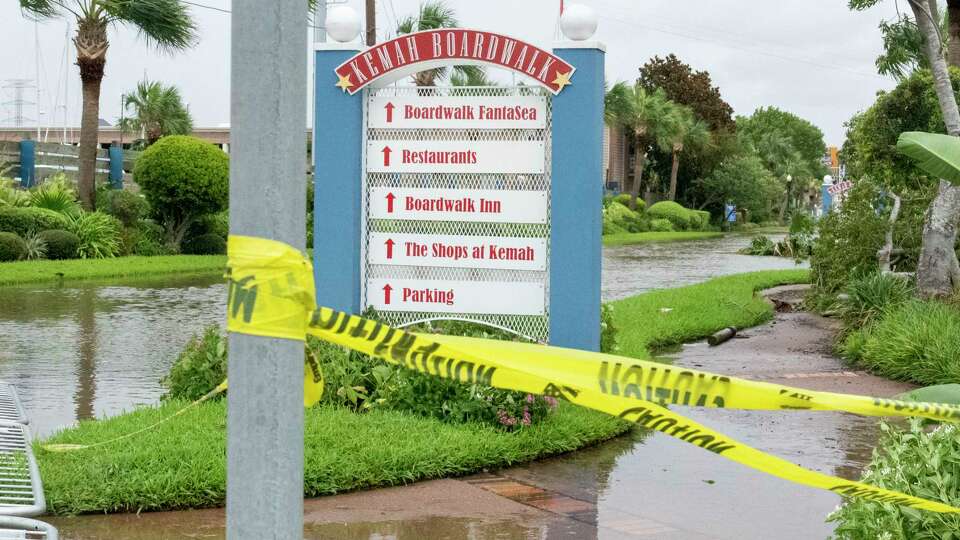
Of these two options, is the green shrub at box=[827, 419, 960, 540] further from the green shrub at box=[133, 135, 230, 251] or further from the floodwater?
the green shrub at box=[133, 135, 230, 251]

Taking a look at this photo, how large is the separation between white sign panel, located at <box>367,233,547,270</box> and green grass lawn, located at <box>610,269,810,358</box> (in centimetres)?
239

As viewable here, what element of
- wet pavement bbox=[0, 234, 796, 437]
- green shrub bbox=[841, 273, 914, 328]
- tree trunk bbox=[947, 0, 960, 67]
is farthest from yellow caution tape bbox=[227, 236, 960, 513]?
tree trunk bbox=[947, 0, 960, 67]

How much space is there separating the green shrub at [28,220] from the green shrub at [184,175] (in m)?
2.18

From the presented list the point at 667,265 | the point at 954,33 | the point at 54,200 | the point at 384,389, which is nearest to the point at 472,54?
the point at 384,389

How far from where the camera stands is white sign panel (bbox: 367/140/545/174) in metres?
8.36

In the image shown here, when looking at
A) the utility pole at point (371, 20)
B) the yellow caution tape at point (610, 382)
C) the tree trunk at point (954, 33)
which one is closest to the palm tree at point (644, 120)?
the utility pole at point (371, 20)

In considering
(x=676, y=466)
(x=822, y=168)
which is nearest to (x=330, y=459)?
(x=676, y=466)

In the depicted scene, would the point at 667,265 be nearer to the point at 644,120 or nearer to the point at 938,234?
the point at 938,234

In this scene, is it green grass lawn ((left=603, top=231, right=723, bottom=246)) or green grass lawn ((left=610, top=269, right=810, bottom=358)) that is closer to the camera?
green grass lawn ((left=610, top=269, right=810, bottom=358))

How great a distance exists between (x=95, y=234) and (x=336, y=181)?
59.8 feet

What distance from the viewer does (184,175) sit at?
84.6ft

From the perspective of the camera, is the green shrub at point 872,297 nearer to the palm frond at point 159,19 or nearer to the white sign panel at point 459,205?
the white sign panel at point 459,205

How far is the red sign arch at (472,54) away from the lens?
8.12 meters

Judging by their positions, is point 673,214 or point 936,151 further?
point 673,214
